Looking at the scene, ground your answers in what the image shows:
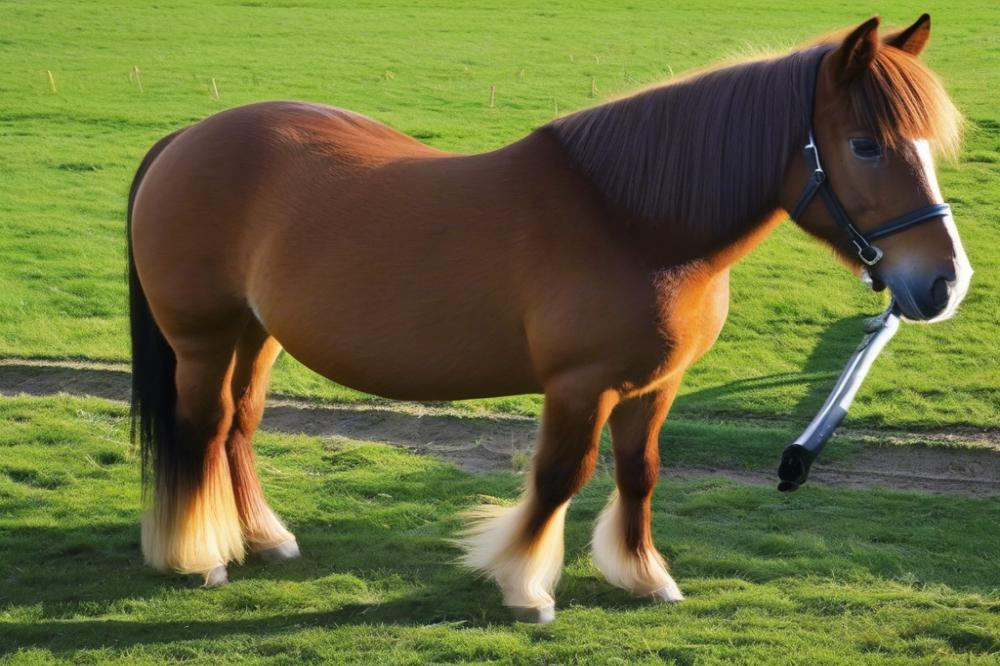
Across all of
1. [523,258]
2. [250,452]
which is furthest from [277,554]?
[523,258]

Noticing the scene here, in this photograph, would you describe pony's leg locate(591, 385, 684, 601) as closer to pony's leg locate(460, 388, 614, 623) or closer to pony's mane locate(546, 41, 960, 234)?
pony's leg locate(460, 388, 614, 623)

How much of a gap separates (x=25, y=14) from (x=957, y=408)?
24.2 m

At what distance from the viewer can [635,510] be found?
4805mm

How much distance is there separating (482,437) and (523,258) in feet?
11.0

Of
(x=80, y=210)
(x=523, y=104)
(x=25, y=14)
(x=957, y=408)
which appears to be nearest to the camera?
(x=957, y=408)

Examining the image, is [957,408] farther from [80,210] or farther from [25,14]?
[25,14]

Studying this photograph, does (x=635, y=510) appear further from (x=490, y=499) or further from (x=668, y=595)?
(x=490, y=499)

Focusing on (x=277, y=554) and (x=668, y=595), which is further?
(x=277, y=554)

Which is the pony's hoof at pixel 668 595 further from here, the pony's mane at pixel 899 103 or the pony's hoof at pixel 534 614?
the pony's mane at pixel 899 103

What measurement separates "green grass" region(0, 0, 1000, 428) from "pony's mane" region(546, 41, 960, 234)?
553 mm

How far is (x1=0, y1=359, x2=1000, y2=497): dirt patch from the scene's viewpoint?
22.4 ft

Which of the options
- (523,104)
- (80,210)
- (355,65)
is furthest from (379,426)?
(355,65)

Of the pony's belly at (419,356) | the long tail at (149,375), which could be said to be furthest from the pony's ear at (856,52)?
the long tail at (149,375)

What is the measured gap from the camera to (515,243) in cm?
433
